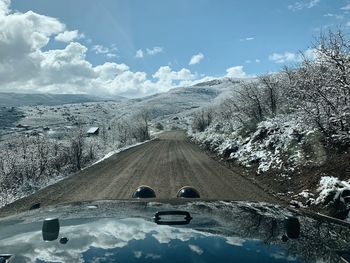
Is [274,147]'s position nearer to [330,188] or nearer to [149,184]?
[149,184]

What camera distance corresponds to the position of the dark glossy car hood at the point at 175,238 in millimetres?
2406

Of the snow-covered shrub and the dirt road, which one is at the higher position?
the snow-covered shrub

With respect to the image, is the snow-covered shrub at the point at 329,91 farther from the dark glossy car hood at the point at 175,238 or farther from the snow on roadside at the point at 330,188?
the dark glossy car hood at the point at 175,238

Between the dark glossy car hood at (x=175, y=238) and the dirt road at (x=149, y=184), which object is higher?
the dark glossy car hood at (x=175, y=238)

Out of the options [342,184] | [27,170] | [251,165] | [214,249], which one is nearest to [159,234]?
[214,249]

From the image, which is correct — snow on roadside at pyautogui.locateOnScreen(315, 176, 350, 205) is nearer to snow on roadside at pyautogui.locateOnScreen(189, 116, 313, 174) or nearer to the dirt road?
the dirt road

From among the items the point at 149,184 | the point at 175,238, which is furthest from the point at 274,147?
the point at 175,238

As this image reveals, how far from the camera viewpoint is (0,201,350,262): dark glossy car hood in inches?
94.7

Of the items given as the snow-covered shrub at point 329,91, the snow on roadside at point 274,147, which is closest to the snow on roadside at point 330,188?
the snow-covered shrub at point 329,91

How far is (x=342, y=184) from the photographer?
45.4 feet

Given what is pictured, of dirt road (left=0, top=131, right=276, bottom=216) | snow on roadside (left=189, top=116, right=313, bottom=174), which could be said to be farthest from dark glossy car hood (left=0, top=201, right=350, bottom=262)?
snow on roadside (left=189, top=116, right=313, bottom=174)

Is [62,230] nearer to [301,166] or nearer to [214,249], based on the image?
[214,249]

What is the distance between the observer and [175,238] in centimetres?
266

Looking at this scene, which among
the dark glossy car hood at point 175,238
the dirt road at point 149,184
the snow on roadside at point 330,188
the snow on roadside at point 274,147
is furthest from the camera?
the snow on roadside at point 274,147
